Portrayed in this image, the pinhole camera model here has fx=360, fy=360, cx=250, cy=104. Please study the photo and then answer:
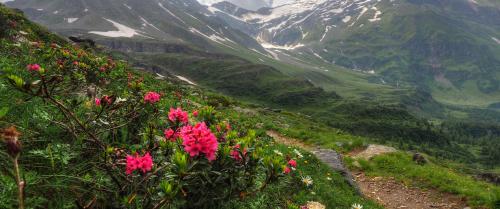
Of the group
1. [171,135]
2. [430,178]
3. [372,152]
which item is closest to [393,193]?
[430,178]

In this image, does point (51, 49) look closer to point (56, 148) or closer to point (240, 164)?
point (56, 148)

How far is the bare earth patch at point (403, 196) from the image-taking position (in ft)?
62.3

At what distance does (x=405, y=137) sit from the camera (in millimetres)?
192250

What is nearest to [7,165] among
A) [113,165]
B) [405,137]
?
[113,165]

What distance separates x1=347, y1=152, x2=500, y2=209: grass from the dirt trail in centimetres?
49

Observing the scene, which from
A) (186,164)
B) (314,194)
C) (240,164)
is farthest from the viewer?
(314,194)

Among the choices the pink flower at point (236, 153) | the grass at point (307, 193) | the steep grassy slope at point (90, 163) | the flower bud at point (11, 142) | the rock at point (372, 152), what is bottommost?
the rock at point (372, 152)

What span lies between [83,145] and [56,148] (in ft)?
1.61

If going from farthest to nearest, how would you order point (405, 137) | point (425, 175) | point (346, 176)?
point (405, 137), point (425, 175), point (346, 176)

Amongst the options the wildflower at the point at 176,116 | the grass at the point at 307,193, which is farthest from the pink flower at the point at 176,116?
the grass at the point at 307,193

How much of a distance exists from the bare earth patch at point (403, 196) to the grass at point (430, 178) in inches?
19.0

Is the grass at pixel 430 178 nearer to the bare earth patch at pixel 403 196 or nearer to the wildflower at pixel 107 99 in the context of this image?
the bare earth patch at pixel 403 196

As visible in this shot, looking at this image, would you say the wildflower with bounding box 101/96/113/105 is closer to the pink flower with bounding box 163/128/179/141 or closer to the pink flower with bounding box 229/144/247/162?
the pink flower with bounding box 163/128/179/141

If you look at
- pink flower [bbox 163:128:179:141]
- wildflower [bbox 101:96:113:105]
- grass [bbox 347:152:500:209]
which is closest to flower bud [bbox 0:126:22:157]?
wildflower [bbox 101:96:113:105]
